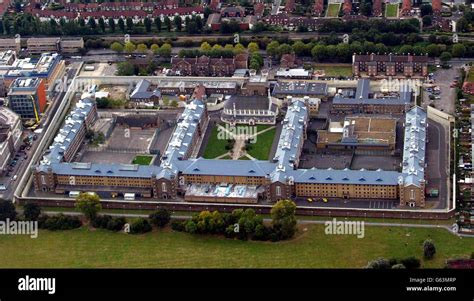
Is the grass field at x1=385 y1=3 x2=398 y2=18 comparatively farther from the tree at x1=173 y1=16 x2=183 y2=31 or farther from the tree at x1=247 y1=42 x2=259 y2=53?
the tree at x1=173 y1=16 x2=183 y2=31

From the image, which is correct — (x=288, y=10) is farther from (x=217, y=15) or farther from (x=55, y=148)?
(x=55, y=148)

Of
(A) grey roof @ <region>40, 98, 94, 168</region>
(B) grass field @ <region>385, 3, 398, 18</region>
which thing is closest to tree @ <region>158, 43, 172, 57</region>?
(A) grey roof @ <region>40, 98, 94, 168</region>

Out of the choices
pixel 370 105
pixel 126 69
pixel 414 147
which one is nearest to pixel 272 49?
pixel 126 69

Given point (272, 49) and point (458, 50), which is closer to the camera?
point (458, 50)

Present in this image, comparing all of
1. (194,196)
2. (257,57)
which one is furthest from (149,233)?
(257,57)

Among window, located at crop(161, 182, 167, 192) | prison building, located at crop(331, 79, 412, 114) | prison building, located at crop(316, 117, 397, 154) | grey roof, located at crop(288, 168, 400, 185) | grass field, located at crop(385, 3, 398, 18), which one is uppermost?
grass field, located at crop(385, 3, 398, 18)

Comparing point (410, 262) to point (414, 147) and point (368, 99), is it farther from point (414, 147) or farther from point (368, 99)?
point (368, 99)
